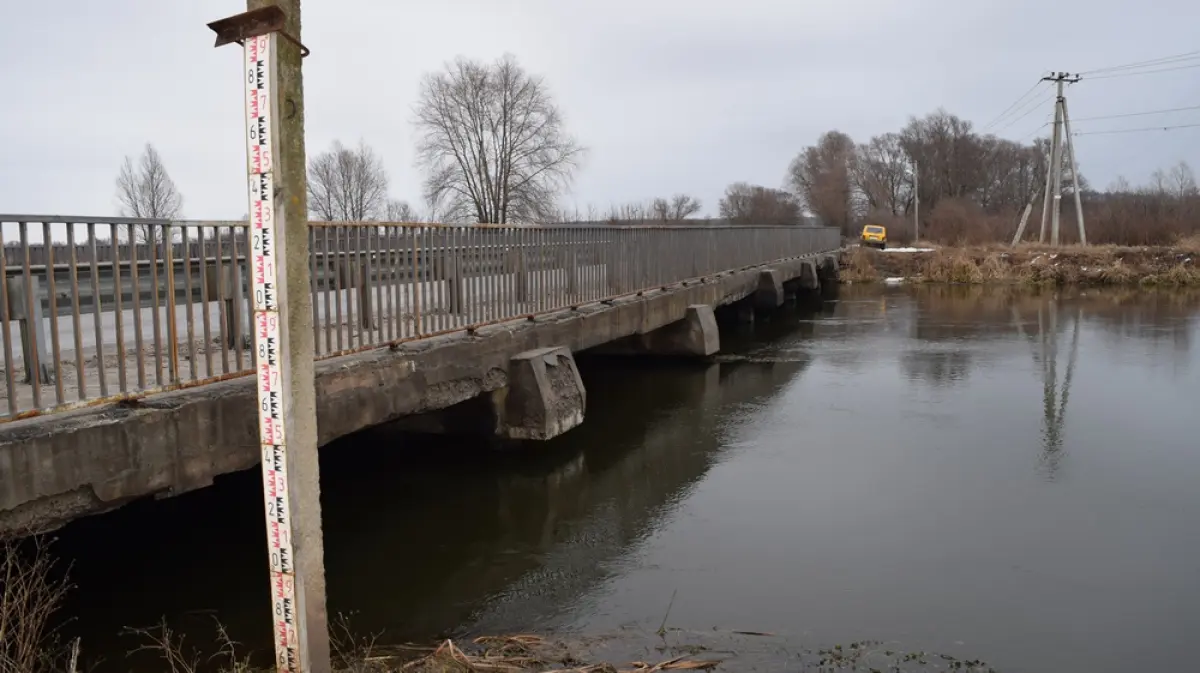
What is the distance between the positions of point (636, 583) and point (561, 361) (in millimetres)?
3934

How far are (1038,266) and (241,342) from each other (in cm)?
3594

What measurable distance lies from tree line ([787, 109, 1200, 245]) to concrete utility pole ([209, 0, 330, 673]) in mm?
56989

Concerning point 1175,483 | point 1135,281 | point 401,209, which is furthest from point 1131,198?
point 1175,483

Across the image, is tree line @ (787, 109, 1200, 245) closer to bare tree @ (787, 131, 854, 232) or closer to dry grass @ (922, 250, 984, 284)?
bare tree @ (787, 131, 854, 232)

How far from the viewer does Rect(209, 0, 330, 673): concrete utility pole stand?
368cm

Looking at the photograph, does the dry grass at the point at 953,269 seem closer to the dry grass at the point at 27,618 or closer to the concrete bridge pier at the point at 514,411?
the concrete bridge pier at the point at 514,411

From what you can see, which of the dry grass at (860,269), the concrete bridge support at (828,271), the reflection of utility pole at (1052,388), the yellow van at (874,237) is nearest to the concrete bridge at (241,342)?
the reflection of utility pole at (1052,388)

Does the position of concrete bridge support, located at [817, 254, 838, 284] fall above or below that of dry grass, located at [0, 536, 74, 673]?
above

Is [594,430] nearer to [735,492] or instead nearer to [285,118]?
[735,492]

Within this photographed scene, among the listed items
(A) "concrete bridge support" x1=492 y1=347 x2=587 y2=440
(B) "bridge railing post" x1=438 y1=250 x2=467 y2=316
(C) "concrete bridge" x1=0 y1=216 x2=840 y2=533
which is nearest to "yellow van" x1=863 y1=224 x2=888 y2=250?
(C) "concrete bridge" x1=0 y1=216 x2=840 y2=533

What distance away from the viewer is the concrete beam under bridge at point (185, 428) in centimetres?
446

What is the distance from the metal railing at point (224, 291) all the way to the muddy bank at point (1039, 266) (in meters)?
27.1

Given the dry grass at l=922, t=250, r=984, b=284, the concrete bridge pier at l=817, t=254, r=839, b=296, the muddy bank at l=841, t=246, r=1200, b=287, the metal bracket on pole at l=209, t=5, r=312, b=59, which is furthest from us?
the concrete bridge pier at l=817, t=254, r=839, b=296

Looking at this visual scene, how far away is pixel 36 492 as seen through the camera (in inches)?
175
